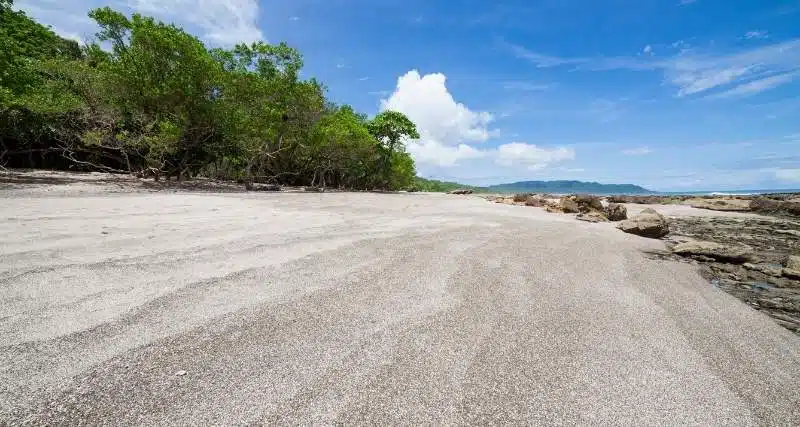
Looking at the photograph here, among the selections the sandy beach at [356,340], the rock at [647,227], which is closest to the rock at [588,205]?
the rock at [647,227]

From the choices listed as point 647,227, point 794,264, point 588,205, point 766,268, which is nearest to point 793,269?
point 794,264

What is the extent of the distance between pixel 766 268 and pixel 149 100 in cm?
2161

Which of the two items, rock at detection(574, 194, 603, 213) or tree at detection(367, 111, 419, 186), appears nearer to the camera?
rock at detection(574, 194, 603, 213)

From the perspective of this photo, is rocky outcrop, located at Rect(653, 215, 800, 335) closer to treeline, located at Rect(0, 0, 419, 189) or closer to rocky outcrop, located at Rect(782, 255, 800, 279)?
rocky outcrop, located at Rect(782, 255, 800, 279)

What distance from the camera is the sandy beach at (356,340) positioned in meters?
1.73

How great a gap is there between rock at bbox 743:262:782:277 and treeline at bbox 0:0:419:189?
59.9ft

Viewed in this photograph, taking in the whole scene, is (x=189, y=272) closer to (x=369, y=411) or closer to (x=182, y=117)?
(x=369, y=411)

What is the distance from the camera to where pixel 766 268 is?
20.7 feet

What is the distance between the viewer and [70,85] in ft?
53.7

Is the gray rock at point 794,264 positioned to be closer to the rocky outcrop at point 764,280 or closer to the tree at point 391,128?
the rocky outcrop at point 764,280

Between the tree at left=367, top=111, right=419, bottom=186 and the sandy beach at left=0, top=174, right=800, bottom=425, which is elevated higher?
the tree at left=367, top=111, right=419, bottom=186

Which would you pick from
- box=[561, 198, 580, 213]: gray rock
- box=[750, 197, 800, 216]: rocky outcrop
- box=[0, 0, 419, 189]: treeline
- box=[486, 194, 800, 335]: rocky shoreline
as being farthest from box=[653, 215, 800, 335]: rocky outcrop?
box=[750, 197, 800, 216]: rocky outcrop

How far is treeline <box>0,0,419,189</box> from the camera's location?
14.9 metres

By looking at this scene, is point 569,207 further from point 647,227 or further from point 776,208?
point 776,208
